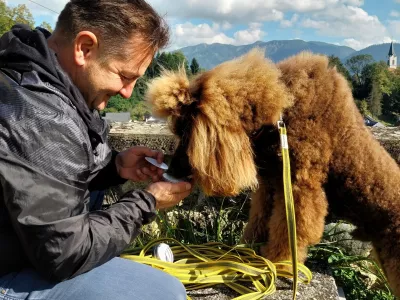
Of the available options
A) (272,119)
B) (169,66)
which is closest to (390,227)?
(272,119)

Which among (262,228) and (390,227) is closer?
(390,227)

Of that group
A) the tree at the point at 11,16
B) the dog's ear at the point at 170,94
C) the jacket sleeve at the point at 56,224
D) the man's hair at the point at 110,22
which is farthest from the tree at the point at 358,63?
the jacket sleeve at the point at 56,224

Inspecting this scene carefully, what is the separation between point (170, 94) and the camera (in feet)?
8.26

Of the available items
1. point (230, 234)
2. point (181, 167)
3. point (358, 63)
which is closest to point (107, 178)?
point (181, 167)

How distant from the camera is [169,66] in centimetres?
287

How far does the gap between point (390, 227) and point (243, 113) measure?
3.96 ft

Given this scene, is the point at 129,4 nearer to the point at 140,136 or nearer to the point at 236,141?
the point at 236,141

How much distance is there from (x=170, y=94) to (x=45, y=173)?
1237mm

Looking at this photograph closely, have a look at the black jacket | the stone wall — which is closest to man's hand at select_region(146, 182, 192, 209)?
the black jacket

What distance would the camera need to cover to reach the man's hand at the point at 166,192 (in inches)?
79.1

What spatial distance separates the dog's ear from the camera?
2512 millimetres

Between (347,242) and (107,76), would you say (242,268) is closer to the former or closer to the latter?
(107,76)

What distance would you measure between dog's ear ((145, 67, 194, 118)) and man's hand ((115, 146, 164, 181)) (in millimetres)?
287

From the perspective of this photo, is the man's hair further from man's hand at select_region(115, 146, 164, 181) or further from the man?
man's hand at select_region(115, 146, 164, 181)
